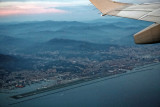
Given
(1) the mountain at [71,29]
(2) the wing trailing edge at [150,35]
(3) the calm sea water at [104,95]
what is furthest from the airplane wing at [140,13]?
(1) the mountain at [71,29]

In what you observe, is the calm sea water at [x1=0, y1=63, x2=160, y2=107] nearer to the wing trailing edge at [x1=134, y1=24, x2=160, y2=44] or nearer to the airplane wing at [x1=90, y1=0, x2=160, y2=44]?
the airplane wing at [x1=90, y1=0, x2=160, y2=44]

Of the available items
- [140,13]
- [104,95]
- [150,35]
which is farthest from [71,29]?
[150,35]

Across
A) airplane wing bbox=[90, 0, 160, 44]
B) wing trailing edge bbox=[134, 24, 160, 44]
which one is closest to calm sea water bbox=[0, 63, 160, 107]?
airplane wing bbox=[90, 0, 160, 44]

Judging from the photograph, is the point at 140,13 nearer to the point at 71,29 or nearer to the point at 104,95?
the point at 104,95

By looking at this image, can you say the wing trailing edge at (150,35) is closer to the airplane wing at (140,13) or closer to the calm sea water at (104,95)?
the airplane wing at (140,13)

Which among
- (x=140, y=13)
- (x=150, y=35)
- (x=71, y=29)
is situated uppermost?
Answer: (x=71, y=29)

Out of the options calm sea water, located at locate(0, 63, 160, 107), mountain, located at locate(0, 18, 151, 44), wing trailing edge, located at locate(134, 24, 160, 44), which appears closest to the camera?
wing trailing edge, located at locate(134, 24, 160, 44)
